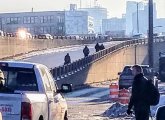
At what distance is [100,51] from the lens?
64.8 m

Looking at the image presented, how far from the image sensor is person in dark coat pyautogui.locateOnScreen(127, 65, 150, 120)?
13.5 metres

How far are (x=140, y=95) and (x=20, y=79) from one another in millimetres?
3121

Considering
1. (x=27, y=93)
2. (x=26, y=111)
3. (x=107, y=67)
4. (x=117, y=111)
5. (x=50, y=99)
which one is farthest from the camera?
(x=107, y=67)

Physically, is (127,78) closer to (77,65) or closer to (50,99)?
(77,65)

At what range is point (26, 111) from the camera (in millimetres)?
10195

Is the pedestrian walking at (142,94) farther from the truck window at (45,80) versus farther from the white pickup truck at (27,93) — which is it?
the truck window at (45,80)

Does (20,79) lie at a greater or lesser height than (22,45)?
greater

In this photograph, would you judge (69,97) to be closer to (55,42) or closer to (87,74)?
(87,74)

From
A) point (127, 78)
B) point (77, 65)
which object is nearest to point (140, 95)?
point (127, 78)

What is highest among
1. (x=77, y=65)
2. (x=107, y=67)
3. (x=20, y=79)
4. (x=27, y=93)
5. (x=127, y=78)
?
(x=20, y=79)

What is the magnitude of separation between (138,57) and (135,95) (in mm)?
68193

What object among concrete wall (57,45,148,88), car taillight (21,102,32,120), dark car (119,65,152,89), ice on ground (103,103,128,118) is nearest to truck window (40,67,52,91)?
car taillight (21,102,32,120)

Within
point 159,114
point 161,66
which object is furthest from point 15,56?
point 159,114

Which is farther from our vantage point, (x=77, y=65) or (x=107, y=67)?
(x=107, y=67)
